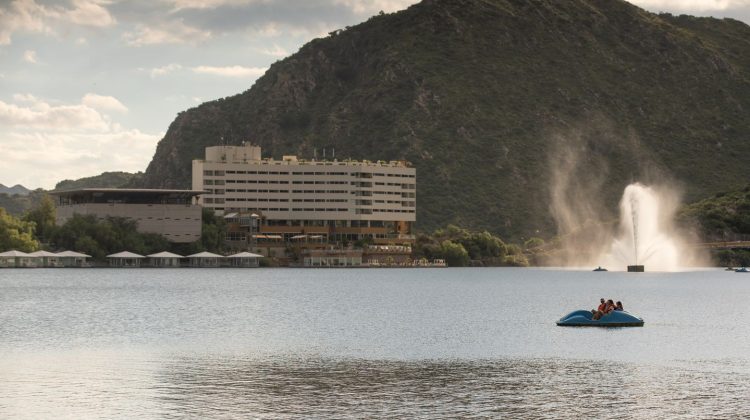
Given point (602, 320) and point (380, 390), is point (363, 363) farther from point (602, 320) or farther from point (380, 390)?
point (602, 320)

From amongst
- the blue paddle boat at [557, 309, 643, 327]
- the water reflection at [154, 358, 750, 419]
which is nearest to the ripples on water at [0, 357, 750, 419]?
the water reflection at [154, 358, 750, 419]

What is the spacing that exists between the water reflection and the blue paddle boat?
95.4 ft

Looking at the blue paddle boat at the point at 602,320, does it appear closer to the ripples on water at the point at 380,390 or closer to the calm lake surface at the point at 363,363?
the calm lake surface at the point at 363,363

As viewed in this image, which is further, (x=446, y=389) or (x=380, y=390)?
(x=446, y=389)

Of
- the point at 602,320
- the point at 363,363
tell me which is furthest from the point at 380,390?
the point at 602,320

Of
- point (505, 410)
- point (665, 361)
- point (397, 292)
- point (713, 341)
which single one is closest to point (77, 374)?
point (505, 410)

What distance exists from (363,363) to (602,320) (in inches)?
1461

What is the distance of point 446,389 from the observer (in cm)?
6391

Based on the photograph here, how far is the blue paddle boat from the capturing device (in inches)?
4200

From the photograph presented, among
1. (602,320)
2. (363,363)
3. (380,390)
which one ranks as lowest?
(380,390)

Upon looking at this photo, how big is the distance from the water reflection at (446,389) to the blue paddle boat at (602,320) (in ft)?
95.4

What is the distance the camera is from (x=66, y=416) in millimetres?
54781

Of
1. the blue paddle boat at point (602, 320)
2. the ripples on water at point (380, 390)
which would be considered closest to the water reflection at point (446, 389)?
the ripples on water at point (380, 390)

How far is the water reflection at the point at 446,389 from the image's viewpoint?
5675cm
